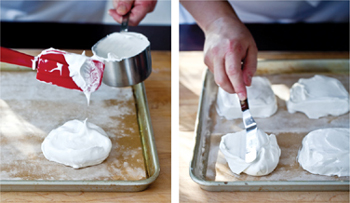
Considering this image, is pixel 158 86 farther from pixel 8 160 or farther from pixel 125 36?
pixel 8 160

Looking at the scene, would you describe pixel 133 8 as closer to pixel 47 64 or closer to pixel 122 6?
pixel 122 6

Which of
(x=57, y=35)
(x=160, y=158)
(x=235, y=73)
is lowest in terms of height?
(x=160, y=158)

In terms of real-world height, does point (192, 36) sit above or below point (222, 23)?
below

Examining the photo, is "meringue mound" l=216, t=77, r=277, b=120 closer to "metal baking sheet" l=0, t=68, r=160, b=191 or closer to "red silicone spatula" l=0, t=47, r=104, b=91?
"metal baking sheet" l=0, t=68, r=160, b=191

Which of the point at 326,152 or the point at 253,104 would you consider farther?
the point at 253,104

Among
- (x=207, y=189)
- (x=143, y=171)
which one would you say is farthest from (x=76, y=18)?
(x=207, y=189)

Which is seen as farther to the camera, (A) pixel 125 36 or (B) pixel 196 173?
(A) pixel 125 36

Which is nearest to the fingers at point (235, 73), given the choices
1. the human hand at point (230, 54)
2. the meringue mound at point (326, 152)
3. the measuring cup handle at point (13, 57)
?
the human hand at point (230, 54)

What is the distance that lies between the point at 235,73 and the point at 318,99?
37 cm

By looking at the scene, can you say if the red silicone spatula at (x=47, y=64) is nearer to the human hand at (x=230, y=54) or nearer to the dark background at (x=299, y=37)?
the human hand at (x=230, y=54)

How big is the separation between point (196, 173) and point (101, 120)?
0.38 meters

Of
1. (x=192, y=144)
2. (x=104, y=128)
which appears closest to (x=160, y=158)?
(x=192, y=144)

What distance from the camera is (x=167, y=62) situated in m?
1.53

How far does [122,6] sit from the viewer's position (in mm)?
1393
